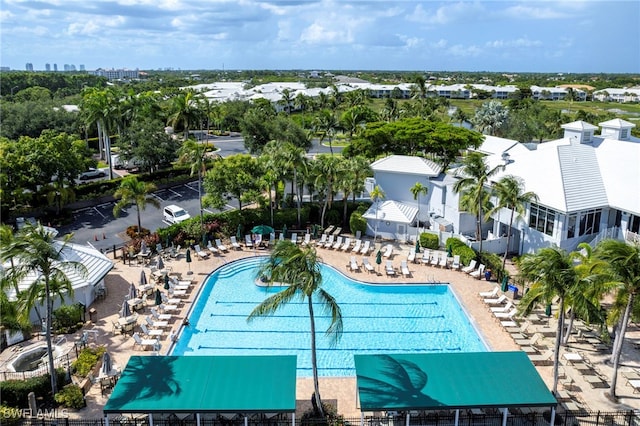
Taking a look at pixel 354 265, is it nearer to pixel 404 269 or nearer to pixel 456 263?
pixel 404 269

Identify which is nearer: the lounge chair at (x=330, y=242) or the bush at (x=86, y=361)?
the bush at (x=86, y=361)

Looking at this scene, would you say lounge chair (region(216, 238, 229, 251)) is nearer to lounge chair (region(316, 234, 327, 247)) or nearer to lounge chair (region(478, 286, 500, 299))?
lounge chair (region(316, 234, 327, 247))

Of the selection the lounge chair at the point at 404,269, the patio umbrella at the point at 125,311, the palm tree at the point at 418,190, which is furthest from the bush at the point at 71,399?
the palm tree at the point at 418,190

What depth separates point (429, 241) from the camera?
3192 cm

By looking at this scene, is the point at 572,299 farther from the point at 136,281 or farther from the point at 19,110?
the point at 19,110

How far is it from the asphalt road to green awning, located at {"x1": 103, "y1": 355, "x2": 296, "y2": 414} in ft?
57.0

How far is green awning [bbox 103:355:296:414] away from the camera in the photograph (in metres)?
14.8

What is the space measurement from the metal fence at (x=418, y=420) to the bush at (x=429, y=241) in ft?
53.2

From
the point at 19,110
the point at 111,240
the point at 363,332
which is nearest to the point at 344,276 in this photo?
the point at 363,332

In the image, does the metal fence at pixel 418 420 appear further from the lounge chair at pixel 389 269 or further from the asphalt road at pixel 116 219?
the asphalt road at pixel 116 219

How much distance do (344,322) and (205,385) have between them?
9.61 metres

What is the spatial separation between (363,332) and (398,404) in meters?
8.34

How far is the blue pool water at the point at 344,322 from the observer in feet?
70.5

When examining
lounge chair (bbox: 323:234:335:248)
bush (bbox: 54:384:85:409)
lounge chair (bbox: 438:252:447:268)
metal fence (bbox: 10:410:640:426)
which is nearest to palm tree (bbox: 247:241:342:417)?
metal fence (bbox: 10:410:640:426)
